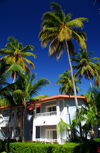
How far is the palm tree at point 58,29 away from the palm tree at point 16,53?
7616 millimetres

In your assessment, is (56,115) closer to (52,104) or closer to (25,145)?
(52,104)

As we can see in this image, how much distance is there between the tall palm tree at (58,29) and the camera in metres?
17.5

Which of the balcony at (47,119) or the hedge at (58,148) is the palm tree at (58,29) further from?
the hedge at (58,148)

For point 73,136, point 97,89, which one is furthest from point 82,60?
point 97,89

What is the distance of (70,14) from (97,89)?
36.4ft

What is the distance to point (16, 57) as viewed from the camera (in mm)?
26188

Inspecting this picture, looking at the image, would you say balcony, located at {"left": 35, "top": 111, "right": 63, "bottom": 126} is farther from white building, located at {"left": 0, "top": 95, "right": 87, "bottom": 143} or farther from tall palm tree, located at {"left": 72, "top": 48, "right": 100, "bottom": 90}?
tall palm tree, located at {"left": 72, "top": 48, "right": 100, "bottom": 90}

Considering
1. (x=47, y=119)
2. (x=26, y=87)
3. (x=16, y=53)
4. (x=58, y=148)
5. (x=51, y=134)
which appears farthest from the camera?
(x=16, y=53)

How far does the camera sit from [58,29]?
60.6 ft

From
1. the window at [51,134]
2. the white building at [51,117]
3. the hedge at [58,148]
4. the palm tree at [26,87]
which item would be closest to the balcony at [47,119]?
the white building at [51,117]

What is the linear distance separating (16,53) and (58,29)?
395 inches

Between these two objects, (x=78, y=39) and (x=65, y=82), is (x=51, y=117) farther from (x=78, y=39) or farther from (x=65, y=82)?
(x=65, y=82)

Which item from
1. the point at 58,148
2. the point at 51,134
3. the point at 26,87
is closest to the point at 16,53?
the point at 26,87

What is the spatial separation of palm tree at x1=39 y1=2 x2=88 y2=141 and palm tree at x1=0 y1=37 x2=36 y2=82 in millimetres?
7616
